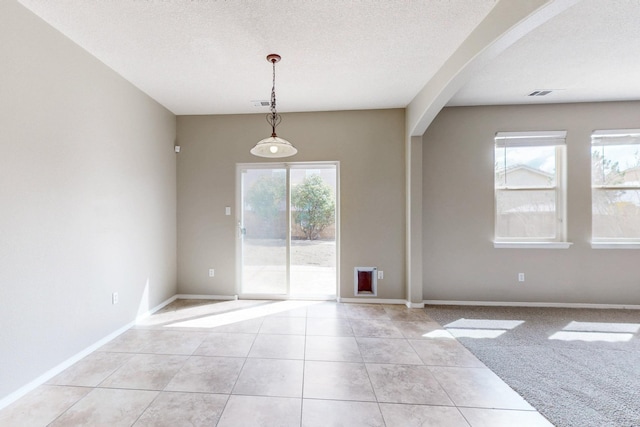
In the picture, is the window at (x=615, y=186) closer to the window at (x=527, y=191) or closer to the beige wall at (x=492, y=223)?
the beige wall at (x=492, y=223)

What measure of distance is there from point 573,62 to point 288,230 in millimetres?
3774

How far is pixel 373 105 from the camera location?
3773mm

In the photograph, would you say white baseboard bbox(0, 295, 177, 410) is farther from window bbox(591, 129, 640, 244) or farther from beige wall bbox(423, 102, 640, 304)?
window bbox(591, 129, 640, 244)

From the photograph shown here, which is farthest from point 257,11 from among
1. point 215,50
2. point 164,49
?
point 164,49

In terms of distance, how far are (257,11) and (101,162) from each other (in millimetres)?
2095

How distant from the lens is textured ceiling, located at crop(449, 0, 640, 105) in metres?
2.12

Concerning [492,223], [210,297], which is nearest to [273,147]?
[210,297]

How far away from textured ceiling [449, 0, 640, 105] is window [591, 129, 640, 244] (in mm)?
577

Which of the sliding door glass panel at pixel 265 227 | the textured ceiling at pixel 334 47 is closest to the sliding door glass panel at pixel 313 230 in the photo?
the sliding door glass panel at pixel 265 227

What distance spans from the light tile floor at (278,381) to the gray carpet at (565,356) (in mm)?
182

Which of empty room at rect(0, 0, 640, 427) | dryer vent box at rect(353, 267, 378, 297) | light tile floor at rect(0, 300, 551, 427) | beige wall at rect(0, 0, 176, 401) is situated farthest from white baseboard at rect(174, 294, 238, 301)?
dryer vent box at rect(353, 267, 378, 297)

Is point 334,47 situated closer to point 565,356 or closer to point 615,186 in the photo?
point 565,356

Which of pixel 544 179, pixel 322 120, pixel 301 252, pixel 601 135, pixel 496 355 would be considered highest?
pixel 322 120

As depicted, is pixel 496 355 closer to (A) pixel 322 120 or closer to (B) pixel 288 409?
(B) pixel 288 409
